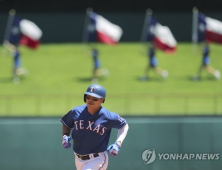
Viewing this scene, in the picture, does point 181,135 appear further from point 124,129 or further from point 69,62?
point 69,62

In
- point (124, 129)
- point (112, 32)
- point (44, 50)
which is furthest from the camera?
point (44, 50)

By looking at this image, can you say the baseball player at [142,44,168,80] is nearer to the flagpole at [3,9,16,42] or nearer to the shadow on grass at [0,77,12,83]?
the shadow on grass at [0,77,12,83]

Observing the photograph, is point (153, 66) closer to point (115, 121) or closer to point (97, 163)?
point (115, 121)

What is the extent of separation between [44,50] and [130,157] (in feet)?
69.9

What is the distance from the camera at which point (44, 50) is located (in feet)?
104

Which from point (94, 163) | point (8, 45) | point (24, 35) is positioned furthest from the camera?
point (8, 45)

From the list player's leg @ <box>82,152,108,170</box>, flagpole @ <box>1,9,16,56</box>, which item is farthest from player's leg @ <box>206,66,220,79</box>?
player's leg @ <box>82,152,108,170</box>

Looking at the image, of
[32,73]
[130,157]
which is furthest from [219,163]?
[32,73]

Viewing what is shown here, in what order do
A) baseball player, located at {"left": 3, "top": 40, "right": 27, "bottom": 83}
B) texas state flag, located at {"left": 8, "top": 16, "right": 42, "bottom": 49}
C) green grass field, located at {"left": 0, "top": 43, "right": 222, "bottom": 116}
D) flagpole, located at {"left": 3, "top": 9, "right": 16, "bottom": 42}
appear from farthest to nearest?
flagpole, located at {"left": 3, "top": 9, "right": 16, "bottom": 42} → baseball player, located at {"left": 3, "top": 40, "right": 27, "bottom": 83} → texas state flag, located at {"left": 8, "top": 16, "right": 42, "bottom": 49} → green grass field, located at {"left": 0, "top": 43, "right": 222, "bottom": 116}

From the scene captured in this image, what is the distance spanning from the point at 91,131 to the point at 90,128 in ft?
0.14

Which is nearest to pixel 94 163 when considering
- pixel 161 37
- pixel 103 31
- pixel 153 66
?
pixel 103 31

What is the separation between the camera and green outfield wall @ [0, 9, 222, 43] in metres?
32.0

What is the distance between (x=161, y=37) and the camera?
25750 millimetres

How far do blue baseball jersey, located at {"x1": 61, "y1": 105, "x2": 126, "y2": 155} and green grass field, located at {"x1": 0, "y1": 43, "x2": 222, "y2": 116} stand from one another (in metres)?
10.3
